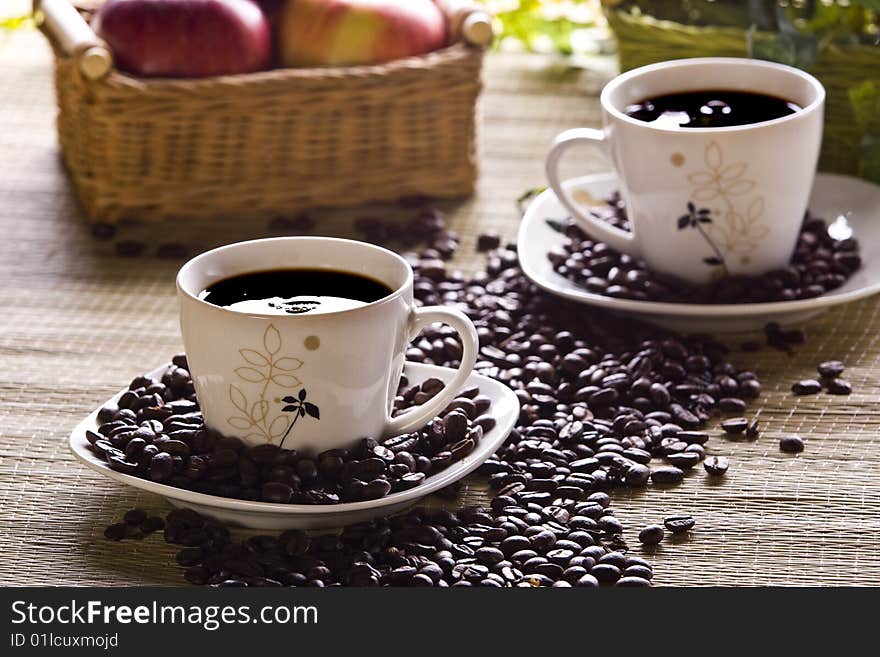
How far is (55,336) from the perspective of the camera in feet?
4.36

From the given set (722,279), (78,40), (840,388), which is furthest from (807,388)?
(78,40)

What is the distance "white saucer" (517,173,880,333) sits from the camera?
1.26m

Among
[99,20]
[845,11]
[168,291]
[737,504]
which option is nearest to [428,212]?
[168,291]

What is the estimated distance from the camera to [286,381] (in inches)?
37.7

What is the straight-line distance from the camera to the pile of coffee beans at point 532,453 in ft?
3.08

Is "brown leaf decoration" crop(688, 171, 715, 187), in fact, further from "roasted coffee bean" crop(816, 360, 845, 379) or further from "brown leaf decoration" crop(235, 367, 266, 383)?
"brown leaf decoration" crop(235, 367, 266, 383)

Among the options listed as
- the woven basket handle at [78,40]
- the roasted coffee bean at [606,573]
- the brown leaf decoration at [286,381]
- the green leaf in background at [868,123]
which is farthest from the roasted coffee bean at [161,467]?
the green leaf in background at [868,123]

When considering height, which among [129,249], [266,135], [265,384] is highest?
[265,384]

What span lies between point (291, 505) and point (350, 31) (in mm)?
823

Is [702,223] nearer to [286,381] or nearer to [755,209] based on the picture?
[755,209]

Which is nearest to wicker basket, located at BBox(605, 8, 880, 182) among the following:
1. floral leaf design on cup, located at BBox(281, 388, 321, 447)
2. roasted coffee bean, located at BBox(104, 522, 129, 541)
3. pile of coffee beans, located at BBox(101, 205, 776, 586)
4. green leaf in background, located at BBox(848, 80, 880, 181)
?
green leaf in background, located at BBox(848, 80, 880, 181)

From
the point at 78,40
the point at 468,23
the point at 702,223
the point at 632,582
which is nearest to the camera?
the point at 632,582

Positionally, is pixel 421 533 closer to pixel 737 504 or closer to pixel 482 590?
pixel 482 590

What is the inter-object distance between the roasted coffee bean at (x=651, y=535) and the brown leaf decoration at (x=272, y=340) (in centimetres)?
30
